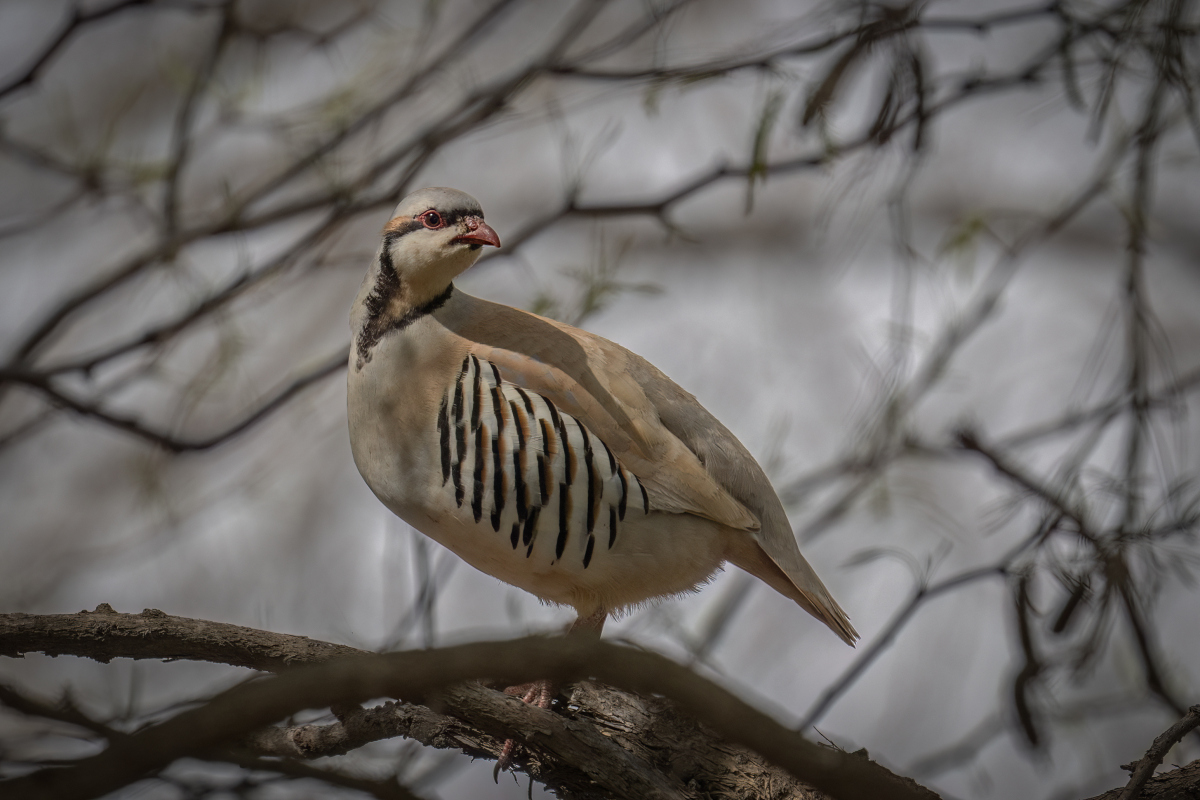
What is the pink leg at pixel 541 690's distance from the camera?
2365 mm

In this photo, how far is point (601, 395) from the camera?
290 cm

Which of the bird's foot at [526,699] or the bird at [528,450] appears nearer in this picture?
the bird's foot at [526,699]

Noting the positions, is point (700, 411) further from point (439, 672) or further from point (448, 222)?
point (439, 672)

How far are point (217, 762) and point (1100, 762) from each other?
14.4 feet

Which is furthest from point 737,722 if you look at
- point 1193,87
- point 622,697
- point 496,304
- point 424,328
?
point 1193,87

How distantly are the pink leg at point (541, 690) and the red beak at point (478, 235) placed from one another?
1.19m

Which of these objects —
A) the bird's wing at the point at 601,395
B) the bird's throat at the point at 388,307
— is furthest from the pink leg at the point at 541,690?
the bird's throat at the point at 388,307

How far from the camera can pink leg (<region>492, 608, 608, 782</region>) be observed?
7.76ft

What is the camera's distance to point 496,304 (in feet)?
10.3

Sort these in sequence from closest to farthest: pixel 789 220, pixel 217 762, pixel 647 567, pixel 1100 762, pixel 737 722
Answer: pixel 737 722, pixel 217 762, pixel 647 567, pixel 1100 762, pixel 789 220

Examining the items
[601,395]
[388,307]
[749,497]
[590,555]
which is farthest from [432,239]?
[749,497]

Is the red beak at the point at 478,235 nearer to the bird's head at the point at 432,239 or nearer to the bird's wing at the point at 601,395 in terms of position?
A: the bird's head at the point at 432,239

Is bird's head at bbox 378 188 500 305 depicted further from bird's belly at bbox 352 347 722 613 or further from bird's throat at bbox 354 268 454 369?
bird's belly at bbox 352 347 722 613

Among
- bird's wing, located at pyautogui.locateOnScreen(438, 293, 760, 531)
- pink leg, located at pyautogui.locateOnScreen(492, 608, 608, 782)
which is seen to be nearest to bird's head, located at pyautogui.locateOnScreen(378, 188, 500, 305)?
bird's wing, located at pyautogui.locateOnScreen(438, 293, 760, 531)
